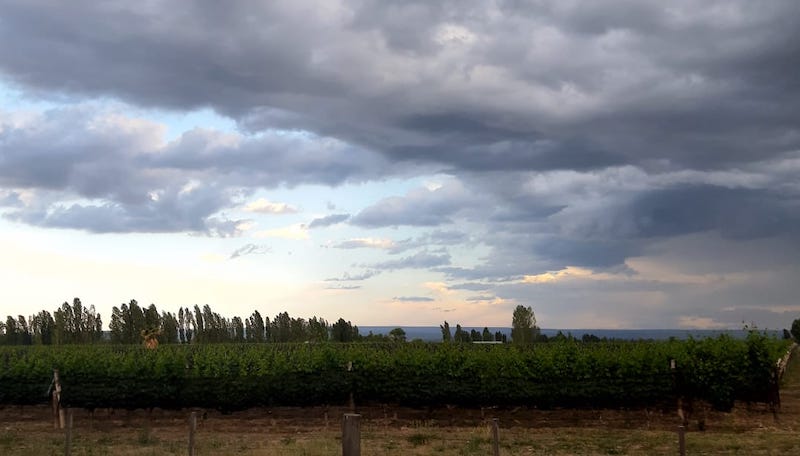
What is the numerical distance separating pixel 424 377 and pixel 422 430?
227 cm

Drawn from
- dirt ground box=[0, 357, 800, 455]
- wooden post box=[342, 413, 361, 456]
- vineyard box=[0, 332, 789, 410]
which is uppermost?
wooden post box=[342, 413, 361, 456]

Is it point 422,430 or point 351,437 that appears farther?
point 422,430

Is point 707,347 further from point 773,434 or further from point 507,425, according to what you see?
point 507,425

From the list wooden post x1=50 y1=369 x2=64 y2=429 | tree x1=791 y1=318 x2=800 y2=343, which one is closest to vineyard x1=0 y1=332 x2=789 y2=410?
wooden post x1=50 y1=369 x2=64 y2=429

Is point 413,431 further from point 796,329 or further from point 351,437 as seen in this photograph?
point 796,329

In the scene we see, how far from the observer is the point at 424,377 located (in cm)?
2820

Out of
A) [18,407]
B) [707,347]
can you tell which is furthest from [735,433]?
[18,407]

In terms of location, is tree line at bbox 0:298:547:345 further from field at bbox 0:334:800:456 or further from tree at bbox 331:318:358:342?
field at bbox 0:334:800:456

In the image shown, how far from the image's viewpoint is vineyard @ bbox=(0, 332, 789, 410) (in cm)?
2659

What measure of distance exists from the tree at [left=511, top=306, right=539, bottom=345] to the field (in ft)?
77.2

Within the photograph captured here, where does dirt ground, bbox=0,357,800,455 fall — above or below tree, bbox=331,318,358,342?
below

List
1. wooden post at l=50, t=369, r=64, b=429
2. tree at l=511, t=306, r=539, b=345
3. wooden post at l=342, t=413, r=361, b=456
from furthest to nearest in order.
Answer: tree at l=511, t=306, r=539, b=345
wooden post at l=50, t=369, r=64, b=429
wooden post at l=342, t=413, r=361, b=456

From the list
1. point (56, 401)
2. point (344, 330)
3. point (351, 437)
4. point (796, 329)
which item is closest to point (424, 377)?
point (56, 401)

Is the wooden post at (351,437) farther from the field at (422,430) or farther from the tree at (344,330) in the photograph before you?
the tree at (344,330)
